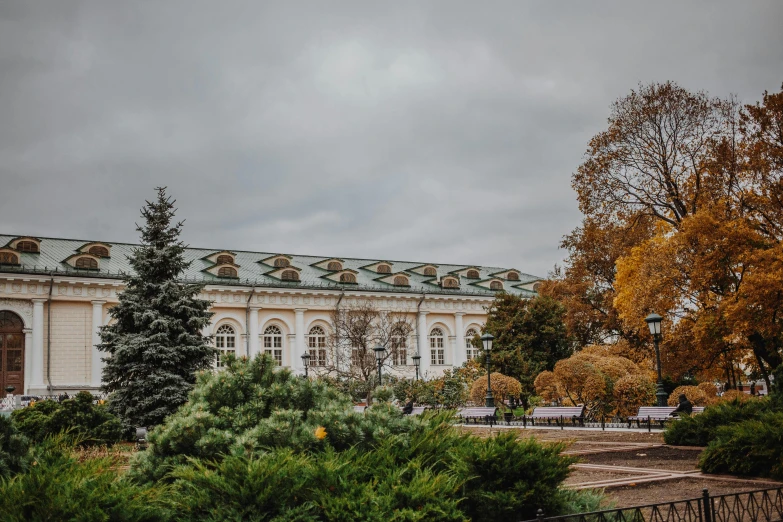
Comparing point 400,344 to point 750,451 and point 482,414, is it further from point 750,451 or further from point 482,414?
point 750,451

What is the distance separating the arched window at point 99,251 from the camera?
3990 centimetres

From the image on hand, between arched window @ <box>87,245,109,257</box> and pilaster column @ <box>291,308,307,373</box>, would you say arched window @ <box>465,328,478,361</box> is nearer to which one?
pilaster column @ <box>291,308,307,373</box>

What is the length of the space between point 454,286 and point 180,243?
29.9m

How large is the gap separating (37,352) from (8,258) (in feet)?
16.7

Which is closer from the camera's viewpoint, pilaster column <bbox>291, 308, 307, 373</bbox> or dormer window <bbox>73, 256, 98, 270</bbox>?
dormer window <bbox>73, 256, 98, 270</bbox>

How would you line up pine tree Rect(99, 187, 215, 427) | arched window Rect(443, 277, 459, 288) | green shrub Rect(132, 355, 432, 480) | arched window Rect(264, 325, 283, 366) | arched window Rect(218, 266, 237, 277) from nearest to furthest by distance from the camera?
green shrub Rect(132, 355, 432, 480) < pine tree Rect(99, 187, 215, 427) < arched window Rect(218, 266, 237, 277) < arched window Rect(264, 325, 283, 366) < arched window Rect(443, 277, 459, 288)

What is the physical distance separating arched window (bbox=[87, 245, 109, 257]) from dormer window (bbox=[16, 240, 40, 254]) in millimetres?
2750

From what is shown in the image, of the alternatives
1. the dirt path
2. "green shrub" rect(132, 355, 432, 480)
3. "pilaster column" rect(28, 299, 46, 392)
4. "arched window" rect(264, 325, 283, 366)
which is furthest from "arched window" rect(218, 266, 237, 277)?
"green shrub" rect(132, 355, 432, 480)

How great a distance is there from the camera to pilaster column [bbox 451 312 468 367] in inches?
1893

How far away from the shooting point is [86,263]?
38.4 m

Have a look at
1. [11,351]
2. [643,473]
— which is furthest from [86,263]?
[643,473]

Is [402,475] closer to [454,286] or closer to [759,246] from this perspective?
[759,246]

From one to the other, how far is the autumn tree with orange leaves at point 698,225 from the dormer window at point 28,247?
96.6ft

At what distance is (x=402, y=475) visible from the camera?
5.49 metres
